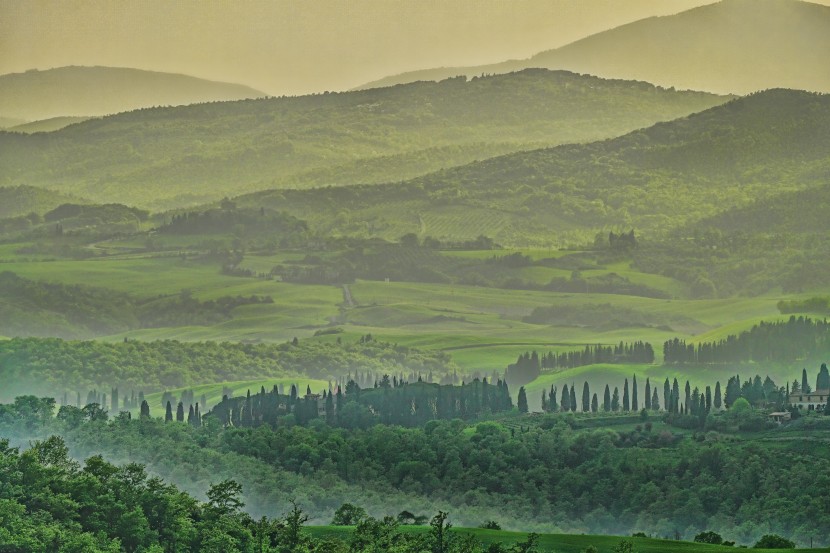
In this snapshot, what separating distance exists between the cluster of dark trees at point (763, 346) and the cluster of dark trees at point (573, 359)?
237cm

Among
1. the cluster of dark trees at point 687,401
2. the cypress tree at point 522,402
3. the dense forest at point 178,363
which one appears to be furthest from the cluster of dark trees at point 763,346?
the cypress tree at point 522,402

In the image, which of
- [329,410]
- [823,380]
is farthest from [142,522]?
[823,380]

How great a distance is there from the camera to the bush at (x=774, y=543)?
87750mm

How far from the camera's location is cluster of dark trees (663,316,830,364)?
181625 millimetres

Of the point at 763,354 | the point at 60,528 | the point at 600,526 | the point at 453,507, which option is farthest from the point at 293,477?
the point at 763,354

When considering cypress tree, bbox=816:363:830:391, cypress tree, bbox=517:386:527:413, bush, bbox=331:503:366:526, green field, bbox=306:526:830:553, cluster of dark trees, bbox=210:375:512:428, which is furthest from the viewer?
cypress tree, bbox=517:386:527:413

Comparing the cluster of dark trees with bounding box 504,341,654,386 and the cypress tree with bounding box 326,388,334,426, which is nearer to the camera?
the cypress tree with bounding box 326,388,334,426

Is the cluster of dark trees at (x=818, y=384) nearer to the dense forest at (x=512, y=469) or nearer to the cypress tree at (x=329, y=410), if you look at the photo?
the dense forest at (x=512, y=469)

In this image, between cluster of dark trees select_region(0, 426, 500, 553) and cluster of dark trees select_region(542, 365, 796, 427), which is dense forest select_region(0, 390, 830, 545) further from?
cluster of dark trees select_region(0, 426, 500, 553)

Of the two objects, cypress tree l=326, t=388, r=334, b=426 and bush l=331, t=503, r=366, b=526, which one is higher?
cypress tree l=326, t=388, r=334, b=426

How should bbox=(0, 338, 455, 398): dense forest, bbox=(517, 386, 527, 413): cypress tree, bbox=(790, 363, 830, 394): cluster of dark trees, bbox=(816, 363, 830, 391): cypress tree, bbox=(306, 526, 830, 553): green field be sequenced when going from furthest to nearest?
bbox=(0, 338, 455, 398): dense forest < bbox=(517, 386, 527, 413): cypress tree < bbox=(816, 363, 830, 391): cypress tree < bbox=(790, 363, 830, 394): cluster of dark trees < bbox=(306, 526, 830, 553): green field

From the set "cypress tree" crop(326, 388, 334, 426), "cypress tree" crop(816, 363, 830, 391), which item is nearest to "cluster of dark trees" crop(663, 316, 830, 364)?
"cypress tree" crop(816, 363, 830, 391)

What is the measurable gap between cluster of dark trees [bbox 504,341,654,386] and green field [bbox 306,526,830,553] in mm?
89120

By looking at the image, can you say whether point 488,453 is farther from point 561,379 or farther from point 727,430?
point 561,379
